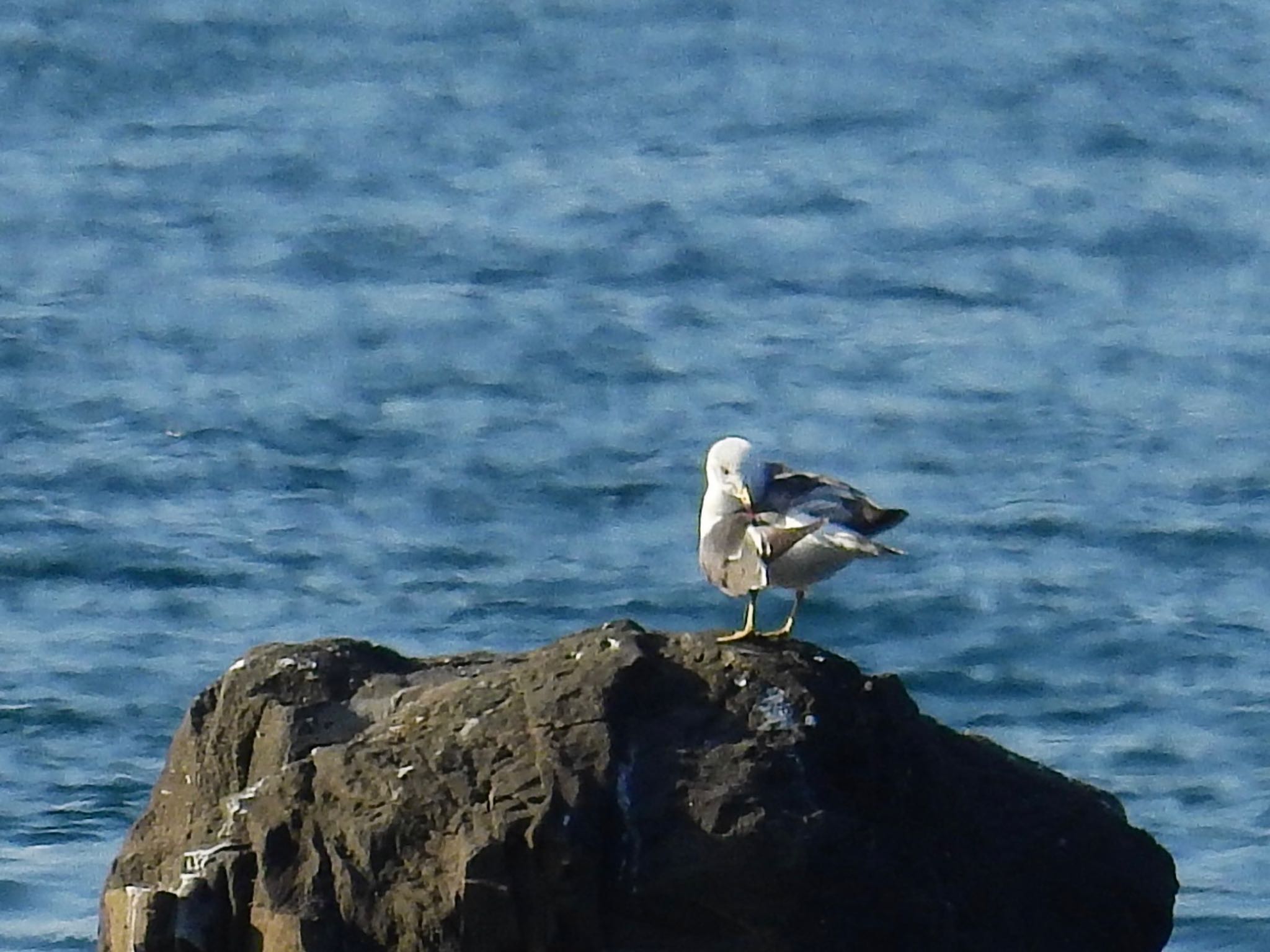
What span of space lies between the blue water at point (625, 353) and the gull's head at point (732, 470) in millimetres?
3542

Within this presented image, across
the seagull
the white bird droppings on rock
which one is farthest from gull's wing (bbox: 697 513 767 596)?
the white bird droppings on rock

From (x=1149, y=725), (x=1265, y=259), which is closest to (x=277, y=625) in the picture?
(x=1149, y=725)

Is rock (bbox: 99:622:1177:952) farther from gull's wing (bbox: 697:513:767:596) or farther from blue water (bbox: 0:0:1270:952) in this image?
blue water (bbox: 0:0:1270:952)

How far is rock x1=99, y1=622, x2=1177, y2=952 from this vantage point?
6.15 meters

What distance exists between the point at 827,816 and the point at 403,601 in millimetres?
7979

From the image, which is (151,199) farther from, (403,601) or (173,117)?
(403,601)

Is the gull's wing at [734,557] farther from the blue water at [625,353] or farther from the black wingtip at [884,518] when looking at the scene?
the blue water at [625,353]

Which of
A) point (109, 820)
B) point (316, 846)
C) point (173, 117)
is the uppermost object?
point (173, 117)

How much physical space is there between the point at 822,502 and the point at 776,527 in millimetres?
138

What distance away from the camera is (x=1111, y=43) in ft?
75.1

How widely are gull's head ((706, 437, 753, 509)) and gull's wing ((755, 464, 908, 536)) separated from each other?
53 millimetres

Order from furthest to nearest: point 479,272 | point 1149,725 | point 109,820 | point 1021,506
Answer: point 479,272 → point 1021,506 → point 1149,725 → point 109,820

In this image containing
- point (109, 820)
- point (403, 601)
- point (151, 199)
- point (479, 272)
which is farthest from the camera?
point (151, 199)

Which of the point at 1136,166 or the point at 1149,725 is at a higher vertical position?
the point at 1136,166
